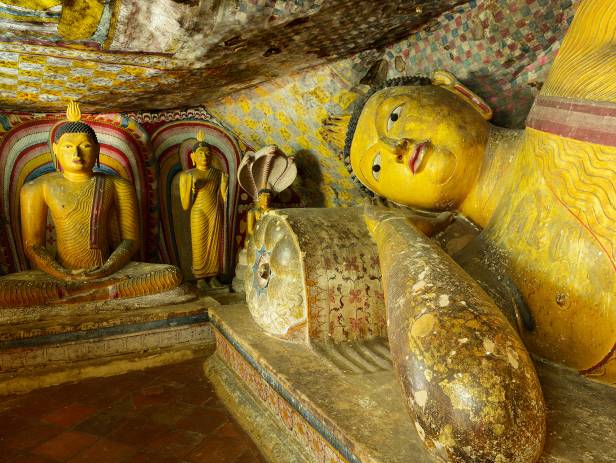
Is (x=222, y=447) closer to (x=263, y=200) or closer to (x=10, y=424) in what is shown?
(x=10, y=424)

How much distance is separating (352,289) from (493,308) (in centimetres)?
86

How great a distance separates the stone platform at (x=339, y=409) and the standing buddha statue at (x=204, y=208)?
2.08 m

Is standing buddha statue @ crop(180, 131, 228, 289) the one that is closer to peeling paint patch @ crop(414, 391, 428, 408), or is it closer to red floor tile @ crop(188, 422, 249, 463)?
red floor tile @ crop(188, 422, 249, 463)

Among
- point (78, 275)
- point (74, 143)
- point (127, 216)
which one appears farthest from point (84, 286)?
point (74, 143)

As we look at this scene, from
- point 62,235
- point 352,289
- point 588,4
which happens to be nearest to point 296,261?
point 352,289

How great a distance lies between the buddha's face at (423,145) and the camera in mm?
2180

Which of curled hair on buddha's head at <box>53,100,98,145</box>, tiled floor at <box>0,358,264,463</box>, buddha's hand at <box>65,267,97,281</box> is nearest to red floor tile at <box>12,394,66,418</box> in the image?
tiled floor at <box>0,358,264,463</box>

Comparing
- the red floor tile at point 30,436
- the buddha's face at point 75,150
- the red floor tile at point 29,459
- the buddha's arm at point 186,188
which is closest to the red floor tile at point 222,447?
the red floor tile at point 29,459

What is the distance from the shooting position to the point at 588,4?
5.71ft

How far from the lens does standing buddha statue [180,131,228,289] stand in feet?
14.7

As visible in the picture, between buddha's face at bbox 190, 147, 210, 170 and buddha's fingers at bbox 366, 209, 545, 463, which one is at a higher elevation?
buddha's face at bbox 190, 147, 210, 170

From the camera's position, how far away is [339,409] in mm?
1710

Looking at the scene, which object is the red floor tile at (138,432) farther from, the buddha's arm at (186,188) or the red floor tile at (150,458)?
the buddha's arm at (186,188)

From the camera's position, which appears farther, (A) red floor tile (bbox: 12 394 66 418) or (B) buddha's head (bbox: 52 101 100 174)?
(B) buddha's head (bbox: 52 101 100 174)
